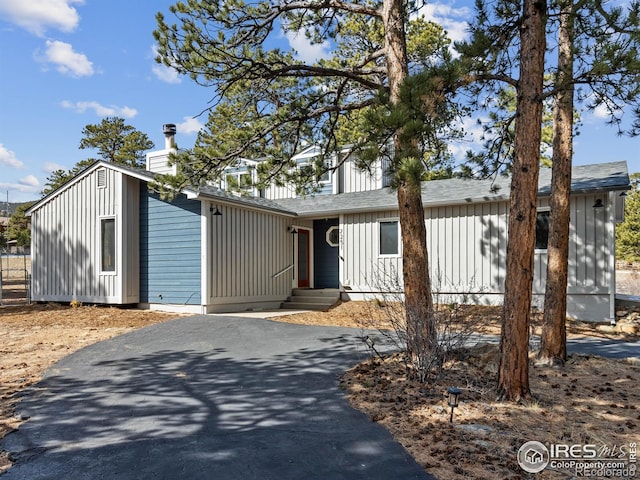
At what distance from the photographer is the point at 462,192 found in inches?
490

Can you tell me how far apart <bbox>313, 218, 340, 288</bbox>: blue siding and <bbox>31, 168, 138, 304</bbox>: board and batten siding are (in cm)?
601

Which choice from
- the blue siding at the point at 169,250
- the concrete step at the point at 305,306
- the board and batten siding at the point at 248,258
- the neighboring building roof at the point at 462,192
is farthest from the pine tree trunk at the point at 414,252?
the concrete step at the point at 305,306

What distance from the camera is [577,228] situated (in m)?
10.6

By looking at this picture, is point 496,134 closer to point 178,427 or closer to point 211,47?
point 211,47

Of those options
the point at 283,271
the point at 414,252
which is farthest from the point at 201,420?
the point at 283,271

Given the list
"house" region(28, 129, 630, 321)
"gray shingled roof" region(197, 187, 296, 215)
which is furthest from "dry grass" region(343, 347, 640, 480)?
"gray shingled roof" region(197, 187, 296, 215)

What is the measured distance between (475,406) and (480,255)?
8030mm

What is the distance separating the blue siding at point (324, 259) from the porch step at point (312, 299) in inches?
31.9

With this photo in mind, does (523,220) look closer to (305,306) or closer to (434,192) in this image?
(434,192)

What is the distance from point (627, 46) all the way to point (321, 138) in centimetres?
480

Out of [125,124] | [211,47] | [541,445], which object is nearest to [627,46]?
[541,445]

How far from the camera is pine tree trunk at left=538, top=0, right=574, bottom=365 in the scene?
6180mm

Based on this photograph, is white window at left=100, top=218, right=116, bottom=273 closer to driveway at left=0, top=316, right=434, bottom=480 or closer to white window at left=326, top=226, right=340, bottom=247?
driveway at left=0, top=316, right=434, bottom=480

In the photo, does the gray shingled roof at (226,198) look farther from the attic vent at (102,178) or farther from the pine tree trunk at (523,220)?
the pine tree trunk at (523,220)
